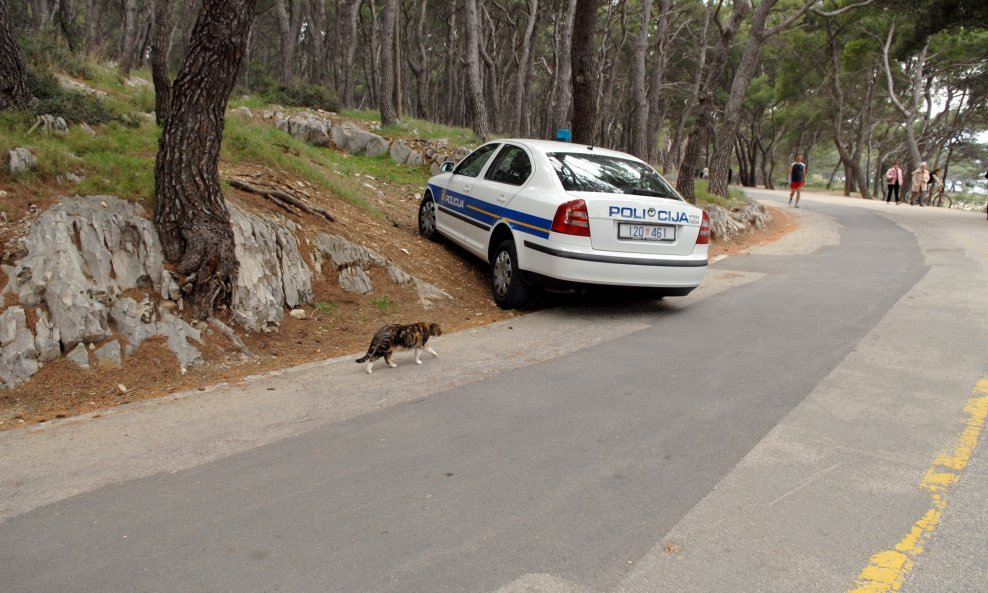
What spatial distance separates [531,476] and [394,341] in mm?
2233

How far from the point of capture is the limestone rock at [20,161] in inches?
256

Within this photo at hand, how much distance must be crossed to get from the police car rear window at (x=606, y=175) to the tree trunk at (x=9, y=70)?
5.99 metres

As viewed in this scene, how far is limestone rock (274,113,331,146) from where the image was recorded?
15.6 meters

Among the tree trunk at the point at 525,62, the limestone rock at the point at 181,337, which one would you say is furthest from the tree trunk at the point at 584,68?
the tree trunk at the point at 525,62

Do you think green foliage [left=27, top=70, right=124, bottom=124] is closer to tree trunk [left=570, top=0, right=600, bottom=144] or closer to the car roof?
the car roof

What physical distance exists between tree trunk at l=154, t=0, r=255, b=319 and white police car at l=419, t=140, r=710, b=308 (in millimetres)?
3011

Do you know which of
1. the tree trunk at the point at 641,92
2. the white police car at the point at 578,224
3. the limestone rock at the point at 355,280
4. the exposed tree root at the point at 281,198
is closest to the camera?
the white police car at the point at 578,224

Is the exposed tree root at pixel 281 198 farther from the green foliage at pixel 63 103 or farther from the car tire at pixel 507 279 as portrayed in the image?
the green foliage at pixel 63 103

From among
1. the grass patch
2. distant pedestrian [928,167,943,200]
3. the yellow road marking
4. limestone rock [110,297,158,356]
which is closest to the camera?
the yellow road marking

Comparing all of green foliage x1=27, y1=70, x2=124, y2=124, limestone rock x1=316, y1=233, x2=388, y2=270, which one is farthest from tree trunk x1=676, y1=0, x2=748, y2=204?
green foliage x1=27, y1=70, x2=124, y2=124

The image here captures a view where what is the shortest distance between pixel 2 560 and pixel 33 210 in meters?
3.97

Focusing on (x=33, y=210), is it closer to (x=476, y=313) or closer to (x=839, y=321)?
(x=476, y=313)

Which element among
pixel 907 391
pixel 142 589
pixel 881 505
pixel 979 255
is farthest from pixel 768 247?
pixel 142 589

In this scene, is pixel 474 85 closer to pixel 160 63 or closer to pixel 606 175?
pixel 160 63
